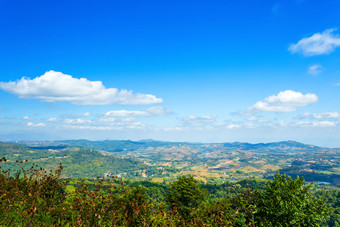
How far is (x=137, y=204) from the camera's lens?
6.77 metres

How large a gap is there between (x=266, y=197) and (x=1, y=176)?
106 feet

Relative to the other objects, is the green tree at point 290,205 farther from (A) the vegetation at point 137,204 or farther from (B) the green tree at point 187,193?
(B) the green tree at point 187,193

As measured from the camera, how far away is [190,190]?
4166 cm

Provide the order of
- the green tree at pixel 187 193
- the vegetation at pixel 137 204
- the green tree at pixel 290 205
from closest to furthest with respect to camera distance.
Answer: the vegetation at pixel 137 204
the green tree at pixel 290 205
the green tree at pixel 187 193

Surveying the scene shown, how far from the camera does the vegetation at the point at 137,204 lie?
20.6ft

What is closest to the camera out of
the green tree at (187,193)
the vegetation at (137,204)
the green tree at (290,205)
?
the vegetation at (137,204)

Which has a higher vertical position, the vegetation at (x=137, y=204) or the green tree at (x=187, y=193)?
the vegetation at (x=137, y=204)

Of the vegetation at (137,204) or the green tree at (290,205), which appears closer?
the vegetation at (137,204)

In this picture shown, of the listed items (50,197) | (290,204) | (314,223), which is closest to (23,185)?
(50,197)

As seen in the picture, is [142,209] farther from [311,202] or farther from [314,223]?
[311,202]

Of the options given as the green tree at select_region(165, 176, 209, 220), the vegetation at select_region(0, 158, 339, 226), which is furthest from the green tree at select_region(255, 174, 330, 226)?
the green tree at select_region(165, 176, 209, 220)

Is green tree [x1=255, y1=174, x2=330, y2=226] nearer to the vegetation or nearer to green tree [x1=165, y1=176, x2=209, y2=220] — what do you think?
the vegetation

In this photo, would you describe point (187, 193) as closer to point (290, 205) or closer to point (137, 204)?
point (290, 205)

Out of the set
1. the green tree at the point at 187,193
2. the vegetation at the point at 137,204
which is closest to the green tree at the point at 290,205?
the vegetation at the point at 137,204
